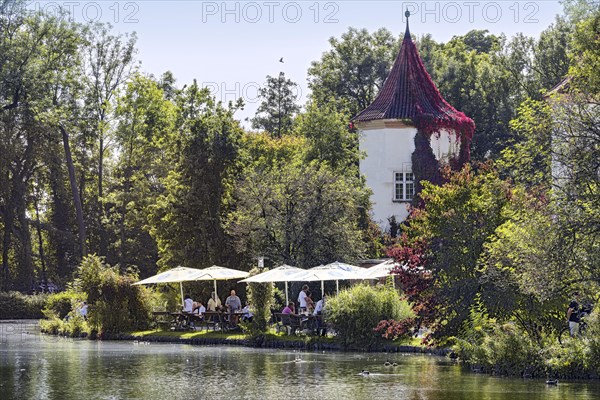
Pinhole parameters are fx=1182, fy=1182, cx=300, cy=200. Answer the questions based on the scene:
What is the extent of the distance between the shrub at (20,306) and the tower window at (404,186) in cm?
2136

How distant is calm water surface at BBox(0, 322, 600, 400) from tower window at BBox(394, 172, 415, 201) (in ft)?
83.7

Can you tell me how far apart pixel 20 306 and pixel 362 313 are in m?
35.5

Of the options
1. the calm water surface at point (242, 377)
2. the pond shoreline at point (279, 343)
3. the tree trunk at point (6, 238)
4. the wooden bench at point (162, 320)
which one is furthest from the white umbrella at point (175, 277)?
the tree trunk at point (6, 238)

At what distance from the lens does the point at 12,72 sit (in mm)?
71250

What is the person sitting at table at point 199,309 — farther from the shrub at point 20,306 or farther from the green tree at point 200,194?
the shrub at point 20,306

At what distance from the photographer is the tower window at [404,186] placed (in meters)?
63.2

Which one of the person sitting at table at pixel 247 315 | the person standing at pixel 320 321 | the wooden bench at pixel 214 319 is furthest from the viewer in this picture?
the wooden bench at pixel 214 319

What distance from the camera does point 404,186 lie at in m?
63.3

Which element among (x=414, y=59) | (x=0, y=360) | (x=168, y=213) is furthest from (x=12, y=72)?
(x=0, y=360)

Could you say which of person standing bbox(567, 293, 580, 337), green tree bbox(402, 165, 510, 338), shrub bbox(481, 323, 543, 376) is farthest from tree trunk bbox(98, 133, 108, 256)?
shrub bbox(481, 323, 543, 376)

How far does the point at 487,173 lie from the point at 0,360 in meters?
16.0

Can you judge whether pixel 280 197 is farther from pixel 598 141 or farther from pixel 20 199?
pixel 20 199

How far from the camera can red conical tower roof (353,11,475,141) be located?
6266 cm

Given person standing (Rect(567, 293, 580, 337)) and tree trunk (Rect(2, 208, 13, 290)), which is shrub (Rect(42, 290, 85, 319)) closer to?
tree trunk (Rect(2, 208, 13, 290))
